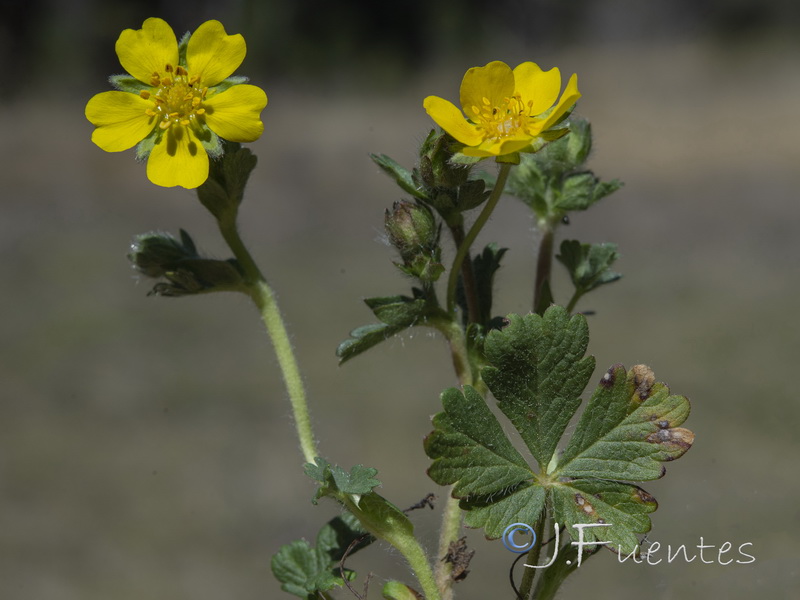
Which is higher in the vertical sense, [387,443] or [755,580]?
[387,443]

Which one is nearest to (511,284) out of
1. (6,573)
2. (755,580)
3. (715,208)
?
(715,208)

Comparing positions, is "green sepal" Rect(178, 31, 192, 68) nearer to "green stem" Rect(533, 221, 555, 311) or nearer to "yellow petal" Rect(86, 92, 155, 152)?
"yellow petal" Rect(86, 92, 155, 152)

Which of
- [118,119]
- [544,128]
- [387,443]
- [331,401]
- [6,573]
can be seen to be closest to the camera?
[544,128]

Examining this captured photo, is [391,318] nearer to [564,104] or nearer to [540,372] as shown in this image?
[540,372]

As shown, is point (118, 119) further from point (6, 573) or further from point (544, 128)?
point (6, 573)

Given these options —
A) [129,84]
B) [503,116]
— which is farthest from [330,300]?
[503,116]

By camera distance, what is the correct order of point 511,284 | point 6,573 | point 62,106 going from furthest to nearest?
1. point 62,106
2. point 511,284
3. point 6,573

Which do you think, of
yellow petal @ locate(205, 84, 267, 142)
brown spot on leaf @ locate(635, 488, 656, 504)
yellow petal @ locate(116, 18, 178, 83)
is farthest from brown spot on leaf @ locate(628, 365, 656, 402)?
yellow petal @ locate(116, 18, 178, 83)
